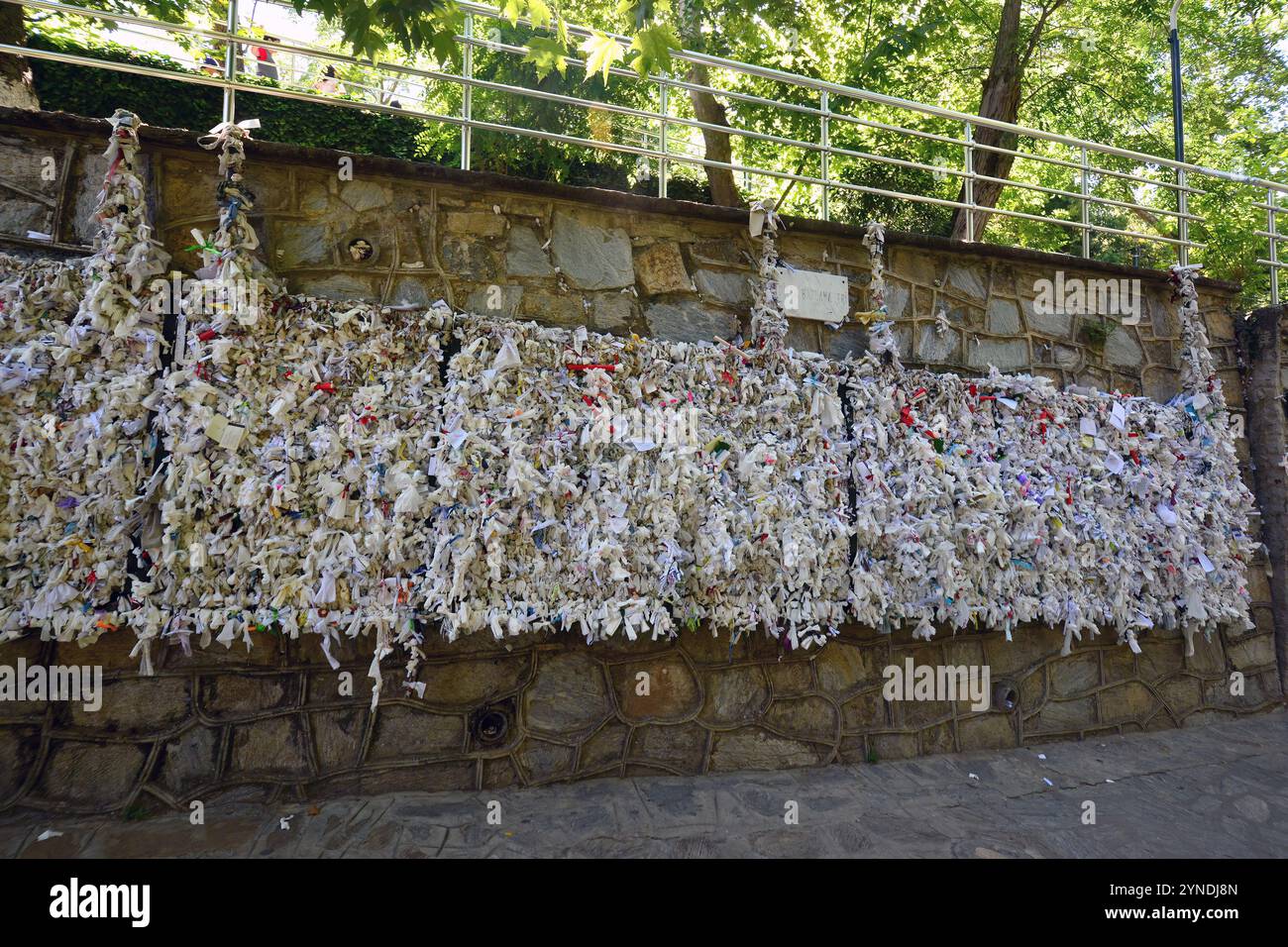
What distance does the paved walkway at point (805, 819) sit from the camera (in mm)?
2848

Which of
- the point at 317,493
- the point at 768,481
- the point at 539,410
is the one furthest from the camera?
the point at 768,481

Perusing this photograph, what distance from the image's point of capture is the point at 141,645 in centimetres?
290

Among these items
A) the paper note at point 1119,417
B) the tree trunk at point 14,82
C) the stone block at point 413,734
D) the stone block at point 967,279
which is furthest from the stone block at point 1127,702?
the tree trunk at point 14,82

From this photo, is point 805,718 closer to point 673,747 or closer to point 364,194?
point 673,747

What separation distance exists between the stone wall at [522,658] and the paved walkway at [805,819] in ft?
0.40

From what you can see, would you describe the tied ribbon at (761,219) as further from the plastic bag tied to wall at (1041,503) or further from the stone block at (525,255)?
the stone block at (525,255)

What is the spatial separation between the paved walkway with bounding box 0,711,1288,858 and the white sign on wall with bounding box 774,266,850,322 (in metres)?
2.76

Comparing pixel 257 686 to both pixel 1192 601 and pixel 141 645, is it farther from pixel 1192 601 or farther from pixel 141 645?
pixel 1192 601

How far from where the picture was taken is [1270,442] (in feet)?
17.1

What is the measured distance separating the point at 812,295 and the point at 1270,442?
4.19 m

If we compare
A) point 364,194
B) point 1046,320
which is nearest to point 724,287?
point 364,194

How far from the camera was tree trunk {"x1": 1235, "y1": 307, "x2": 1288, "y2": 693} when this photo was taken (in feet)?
16.8
